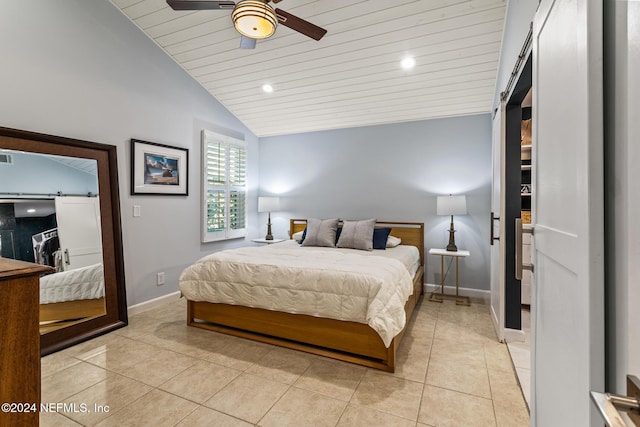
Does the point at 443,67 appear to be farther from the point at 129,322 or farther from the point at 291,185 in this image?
the point at 129,322

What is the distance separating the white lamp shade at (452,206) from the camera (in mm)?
3580

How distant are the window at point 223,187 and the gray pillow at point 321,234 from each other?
1.28 meters

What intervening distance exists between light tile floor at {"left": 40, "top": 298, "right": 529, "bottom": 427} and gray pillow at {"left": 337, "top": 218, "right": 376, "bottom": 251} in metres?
1.18

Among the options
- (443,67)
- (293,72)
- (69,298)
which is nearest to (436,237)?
(443,67)

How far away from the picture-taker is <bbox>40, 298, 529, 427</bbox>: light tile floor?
1706 millimetres

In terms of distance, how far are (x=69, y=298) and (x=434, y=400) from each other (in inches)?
119

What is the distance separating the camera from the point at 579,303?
809mm

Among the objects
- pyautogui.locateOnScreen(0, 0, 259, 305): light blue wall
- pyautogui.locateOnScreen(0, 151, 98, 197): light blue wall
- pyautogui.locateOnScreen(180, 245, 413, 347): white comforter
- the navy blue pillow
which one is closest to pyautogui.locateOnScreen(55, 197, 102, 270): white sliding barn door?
pyautogui.locateOnScreen(0, 151, 98, 197): light blue wall

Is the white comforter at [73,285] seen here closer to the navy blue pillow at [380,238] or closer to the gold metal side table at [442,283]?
the navy blue pillow at [380,238]

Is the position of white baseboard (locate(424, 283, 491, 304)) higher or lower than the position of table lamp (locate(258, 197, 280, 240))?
lower

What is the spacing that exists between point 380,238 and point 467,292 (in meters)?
1.36

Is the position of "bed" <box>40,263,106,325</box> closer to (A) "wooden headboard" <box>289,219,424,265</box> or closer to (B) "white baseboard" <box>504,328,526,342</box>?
(A) "wooden headboard" <box>289,219,424,265</box>

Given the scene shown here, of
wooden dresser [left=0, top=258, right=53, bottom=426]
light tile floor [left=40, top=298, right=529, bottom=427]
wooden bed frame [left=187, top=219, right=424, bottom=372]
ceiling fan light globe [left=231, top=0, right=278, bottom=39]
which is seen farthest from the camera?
wooden bed frame [left=187, top=219, right=424, bottom=372]

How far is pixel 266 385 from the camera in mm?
2006
